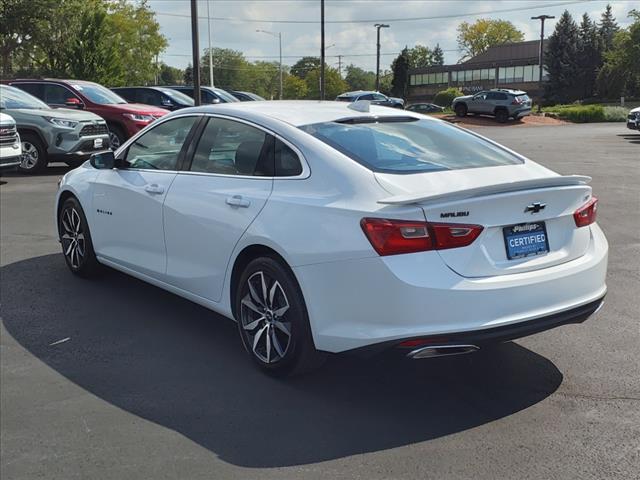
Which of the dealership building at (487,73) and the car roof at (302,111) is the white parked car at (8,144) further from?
the dealership building at (487,73)

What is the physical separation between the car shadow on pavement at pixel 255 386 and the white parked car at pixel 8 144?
7.82 m

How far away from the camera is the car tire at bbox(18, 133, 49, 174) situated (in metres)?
14.6

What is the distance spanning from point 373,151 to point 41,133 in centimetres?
1200

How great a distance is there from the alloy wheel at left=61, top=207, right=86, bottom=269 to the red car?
10139 millimetres

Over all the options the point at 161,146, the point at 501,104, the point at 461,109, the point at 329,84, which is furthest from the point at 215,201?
the point at 329,84

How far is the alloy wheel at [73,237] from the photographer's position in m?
6.43

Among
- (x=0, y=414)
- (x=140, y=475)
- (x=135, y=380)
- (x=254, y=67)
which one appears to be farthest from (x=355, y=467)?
(x=254, y=67)

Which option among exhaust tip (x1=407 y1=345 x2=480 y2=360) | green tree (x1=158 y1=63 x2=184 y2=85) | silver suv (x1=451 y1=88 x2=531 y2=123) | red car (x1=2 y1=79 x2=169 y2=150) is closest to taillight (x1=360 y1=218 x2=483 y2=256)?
exhaust tip (x1=407 y1=345 x2=480 y2=360)

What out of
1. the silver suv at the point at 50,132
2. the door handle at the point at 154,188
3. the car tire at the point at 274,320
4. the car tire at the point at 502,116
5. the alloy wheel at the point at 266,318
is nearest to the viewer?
the car tire at the point at 274,320

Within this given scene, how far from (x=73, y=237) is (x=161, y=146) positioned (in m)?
1.59

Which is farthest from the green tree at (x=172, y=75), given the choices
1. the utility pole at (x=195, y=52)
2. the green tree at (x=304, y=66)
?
the utility pole at (x=195, y=52)

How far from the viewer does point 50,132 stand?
47.4 feet

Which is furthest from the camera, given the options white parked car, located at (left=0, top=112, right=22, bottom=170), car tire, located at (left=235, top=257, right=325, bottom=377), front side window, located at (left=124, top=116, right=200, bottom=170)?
white parked car, located at (left=0, top=112, right=22, bottom=170)

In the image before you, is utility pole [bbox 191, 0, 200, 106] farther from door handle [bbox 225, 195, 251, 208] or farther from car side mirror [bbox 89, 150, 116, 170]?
door handle [bbox 225, 195, 251, 208]
